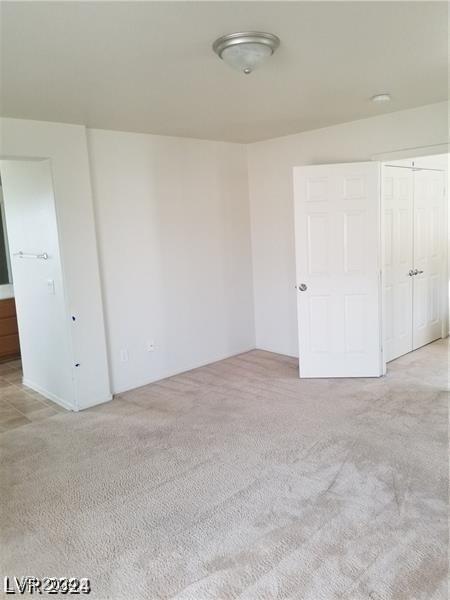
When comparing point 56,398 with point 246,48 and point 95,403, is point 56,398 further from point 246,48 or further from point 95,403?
point 246,48

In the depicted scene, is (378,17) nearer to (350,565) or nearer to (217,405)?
A: (350,565)

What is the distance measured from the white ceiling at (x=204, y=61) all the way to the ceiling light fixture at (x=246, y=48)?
0.19 ft

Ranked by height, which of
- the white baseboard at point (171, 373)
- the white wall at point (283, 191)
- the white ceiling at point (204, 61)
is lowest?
the white baseboard at point (171, 373)

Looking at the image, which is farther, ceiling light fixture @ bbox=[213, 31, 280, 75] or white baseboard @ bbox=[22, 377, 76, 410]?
white baseboard @ bbox=[22, 377, 76, 410]

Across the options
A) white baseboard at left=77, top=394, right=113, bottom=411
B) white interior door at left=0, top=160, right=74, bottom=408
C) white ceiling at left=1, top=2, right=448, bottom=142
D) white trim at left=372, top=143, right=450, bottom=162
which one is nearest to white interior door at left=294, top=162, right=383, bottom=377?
white trim at left=372, top=143, right=450, bottom=162

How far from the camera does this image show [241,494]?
275cm

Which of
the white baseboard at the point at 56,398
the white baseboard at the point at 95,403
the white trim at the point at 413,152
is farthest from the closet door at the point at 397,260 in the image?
the white baseboard at the point at 56,398

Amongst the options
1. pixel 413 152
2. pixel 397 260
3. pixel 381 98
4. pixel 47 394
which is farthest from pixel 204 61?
pixel 47 394

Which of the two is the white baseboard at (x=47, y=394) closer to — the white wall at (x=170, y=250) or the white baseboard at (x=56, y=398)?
the white baseboard at (x=56, y=398)

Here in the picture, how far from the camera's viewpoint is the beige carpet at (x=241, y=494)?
2117mm

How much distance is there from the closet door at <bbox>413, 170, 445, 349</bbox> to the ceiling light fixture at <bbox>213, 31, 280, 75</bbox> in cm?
324

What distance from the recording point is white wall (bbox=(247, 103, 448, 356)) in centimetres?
434

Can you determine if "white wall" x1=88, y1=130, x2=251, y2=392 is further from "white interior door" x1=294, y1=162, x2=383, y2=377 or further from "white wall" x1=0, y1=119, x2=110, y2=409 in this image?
"white interior door" x1=294, y1=162, x2=383, y2=377

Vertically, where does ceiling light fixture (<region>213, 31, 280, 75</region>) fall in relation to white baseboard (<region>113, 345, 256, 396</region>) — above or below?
above
